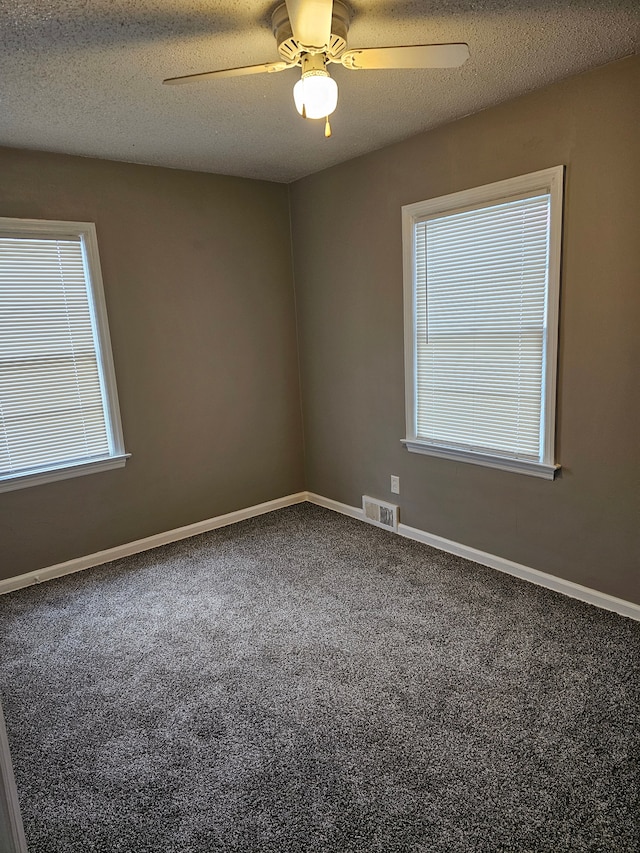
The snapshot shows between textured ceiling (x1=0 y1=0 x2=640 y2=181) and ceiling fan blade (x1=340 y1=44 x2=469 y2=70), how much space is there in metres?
0.18

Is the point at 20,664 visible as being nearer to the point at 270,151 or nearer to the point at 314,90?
the point at 314,90

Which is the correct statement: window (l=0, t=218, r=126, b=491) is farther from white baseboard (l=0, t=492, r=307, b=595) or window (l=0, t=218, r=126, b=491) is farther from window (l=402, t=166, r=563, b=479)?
window (l=402, t=166, r=563, b=479)

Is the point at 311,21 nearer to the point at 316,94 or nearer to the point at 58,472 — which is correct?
the point at 316,94

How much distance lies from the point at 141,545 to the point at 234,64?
2874 mm

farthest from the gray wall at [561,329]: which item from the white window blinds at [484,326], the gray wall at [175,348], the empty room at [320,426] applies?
the gray wall at [175,348]

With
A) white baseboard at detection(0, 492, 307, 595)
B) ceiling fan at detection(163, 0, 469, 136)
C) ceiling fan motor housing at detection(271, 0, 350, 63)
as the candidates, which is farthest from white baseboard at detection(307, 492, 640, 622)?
ceiling fan motor housing at detection(271, 0, 350, 63)

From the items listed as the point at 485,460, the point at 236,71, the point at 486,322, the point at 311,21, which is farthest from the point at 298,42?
the point at 485,460

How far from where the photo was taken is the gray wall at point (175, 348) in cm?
312

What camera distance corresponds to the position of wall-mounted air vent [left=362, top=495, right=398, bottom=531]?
3.64m

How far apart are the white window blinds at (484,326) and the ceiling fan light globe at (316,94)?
4.31 feet

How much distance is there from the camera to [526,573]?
9.56 ft

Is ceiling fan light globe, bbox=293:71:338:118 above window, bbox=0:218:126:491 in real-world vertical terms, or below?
above

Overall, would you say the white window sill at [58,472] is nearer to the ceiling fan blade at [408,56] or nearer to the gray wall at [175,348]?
the gray wall at [175,348]

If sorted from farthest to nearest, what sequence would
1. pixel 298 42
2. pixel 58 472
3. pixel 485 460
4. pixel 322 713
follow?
pixel 58 472 < pixel 485 460 < pixel 322 713 < pixel 298 42
